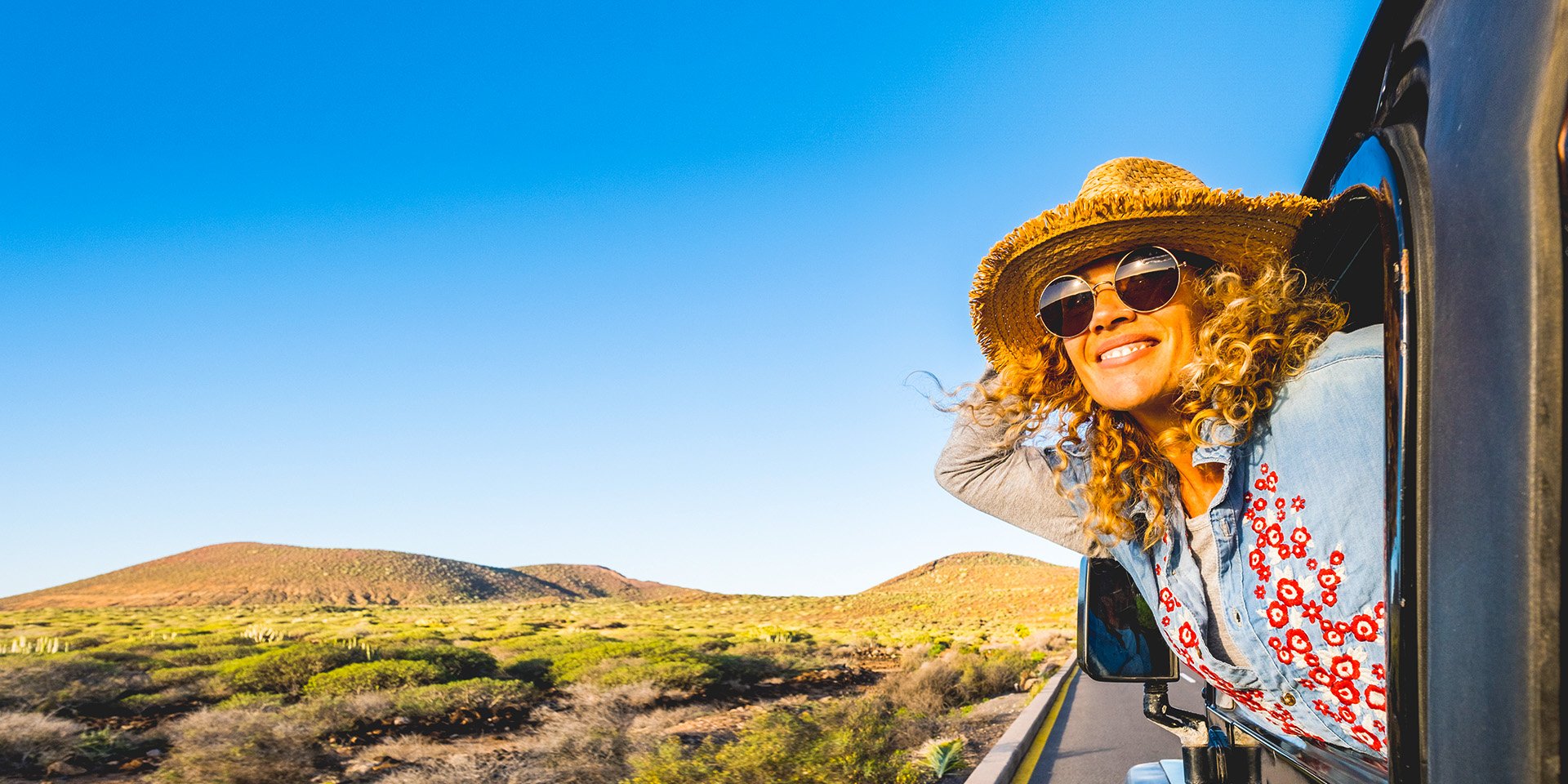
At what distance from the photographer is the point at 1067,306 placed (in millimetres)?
2219

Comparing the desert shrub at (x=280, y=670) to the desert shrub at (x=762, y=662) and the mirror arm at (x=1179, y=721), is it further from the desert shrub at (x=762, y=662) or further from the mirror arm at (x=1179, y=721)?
the mirror arm at (x=1179, y=721)

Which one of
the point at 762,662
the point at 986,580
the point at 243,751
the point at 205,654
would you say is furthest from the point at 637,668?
the point at 986,580

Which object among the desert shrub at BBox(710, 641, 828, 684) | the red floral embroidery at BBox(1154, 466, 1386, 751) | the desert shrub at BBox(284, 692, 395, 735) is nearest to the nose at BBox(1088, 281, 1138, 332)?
the red floral embroidery at BBox(1154, 466, 1386, 751)

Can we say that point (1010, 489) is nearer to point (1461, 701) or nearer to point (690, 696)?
point (1461, 701)

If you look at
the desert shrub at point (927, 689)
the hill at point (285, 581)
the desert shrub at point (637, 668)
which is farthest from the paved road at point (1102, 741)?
the hill at point (285, 581)

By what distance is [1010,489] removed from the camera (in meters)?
2.41

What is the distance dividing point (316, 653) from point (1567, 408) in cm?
2248

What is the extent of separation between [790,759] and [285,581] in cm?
10413

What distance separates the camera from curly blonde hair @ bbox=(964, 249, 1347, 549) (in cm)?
175

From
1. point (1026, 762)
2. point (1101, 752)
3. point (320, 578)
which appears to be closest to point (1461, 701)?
point (1026, 762)

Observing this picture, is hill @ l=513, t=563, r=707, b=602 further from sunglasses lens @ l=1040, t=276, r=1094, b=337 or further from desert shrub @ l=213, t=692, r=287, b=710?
sunglasses lens @ l=1040, t=276, r=1094, b=337

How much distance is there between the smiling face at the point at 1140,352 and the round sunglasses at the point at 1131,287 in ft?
0.06

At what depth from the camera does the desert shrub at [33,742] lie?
36.2 feet

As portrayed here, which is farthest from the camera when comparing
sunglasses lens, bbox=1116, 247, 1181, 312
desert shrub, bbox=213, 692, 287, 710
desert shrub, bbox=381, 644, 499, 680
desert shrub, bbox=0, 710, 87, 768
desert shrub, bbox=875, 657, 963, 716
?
desert shrub, bbox=381, 644, 499, 680
